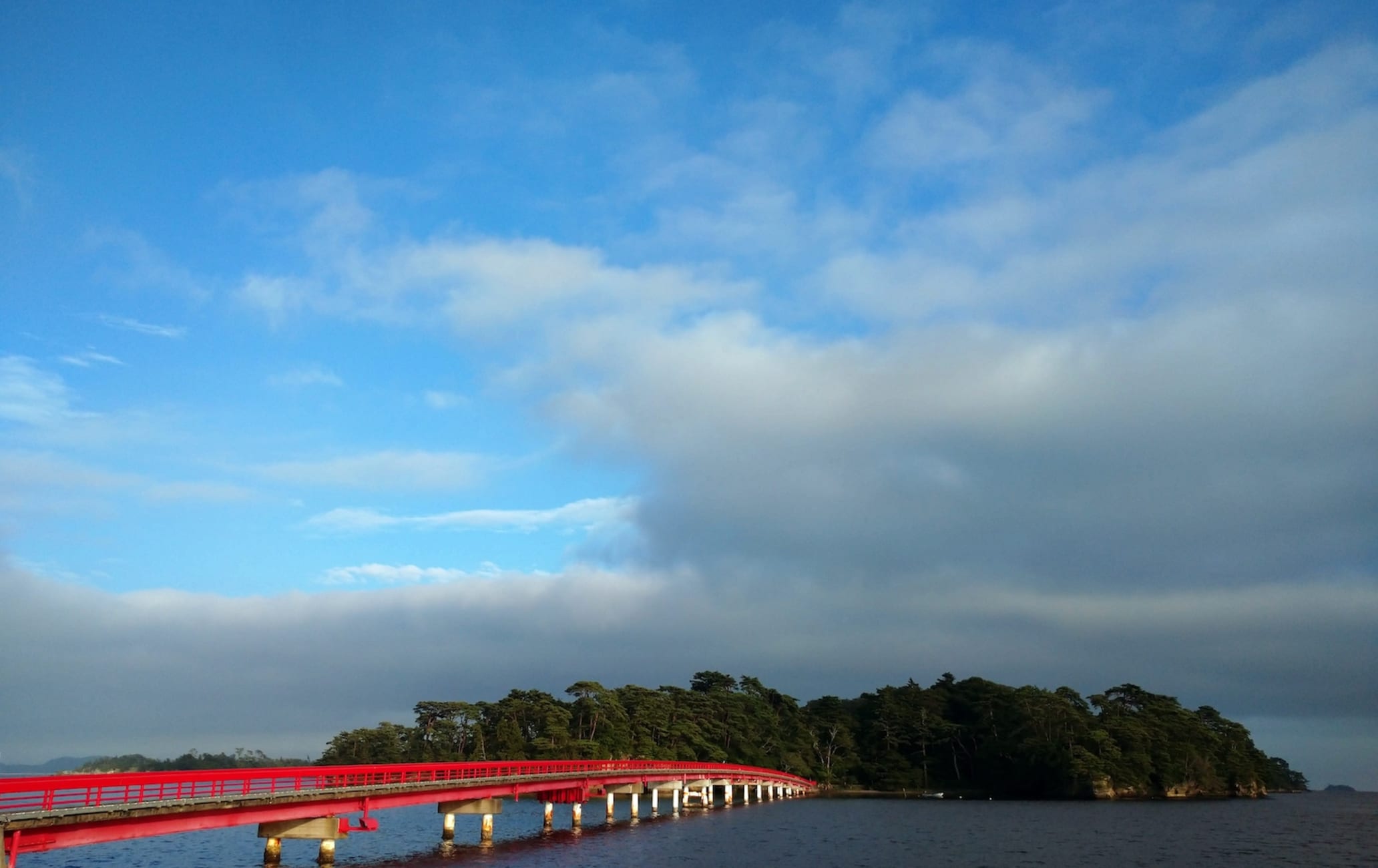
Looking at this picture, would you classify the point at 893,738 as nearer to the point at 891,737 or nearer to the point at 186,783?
the point at 891,737

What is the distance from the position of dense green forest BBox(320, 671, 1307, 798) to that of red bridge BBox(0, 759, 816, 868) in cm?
5240

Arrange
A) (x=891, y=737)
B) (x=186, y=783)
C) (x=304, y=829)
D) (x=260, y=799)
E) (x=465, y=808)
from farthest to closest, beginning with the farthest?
(x=891, y=737) → (x=465, y=808) → (x=304, y=829) → (x=260, y=799) → (x=186, y=783)

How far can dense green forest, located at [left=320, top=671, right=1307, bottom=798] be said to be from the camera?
429ft

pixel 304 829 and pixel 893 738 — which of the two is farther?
pixel 893 738

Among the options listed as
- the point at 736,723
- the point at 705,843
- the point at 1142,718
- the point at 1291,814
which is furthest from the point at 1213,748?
the point at 705,843

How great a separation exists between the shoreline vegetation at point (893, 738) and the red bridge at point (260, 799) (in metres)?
52.3

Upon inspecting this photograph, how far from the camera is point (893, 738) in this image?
16250 centimetres

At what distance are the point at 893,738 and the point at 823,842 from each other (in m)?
98.9

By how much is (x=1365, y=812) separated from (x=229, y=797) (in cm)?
15898

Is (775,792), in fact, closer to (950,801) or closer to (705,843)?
(950,801)

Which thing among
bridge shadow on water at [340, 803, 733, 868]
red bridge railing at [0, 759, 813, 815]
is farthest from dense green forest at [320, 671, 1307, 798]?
red bridge railing at [0, 759, 813, 815]

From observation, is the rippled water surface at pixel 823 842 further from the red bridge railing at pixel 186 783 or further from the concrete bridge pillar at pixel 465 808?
the red bridge railing at pixel 186 783

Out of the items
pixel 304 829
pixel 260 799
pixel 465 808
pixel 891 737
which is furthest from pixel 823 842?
pixel 891 737

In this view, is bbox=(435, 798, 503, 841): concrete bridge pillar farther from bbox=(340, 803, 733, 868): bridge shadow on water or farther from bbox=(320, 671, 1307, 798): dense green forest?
bbox=(320, 671, 1307, 798): dense green forest
